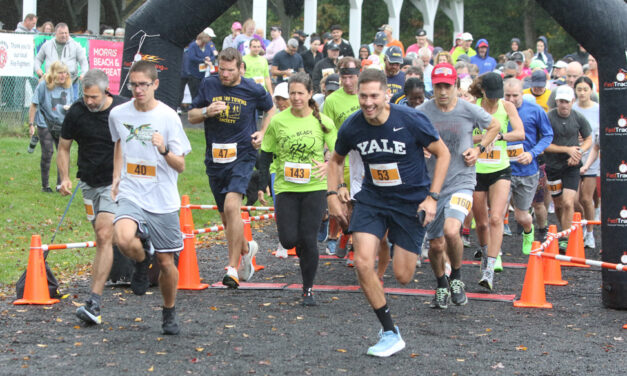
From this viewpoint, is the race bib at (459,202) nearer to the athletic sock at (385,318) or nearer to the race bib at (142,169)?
the athletic sock at (385,318)

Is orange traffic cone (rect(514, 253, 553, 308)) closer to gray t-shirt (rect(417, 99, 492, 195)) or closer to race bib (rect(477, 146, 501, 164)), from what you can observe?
gray t-shirt (rect(417, 99, 492, 195))

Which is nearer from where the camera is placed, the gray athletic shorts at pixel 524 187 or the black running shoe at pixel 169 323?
the black running shoe at pixel 169 323

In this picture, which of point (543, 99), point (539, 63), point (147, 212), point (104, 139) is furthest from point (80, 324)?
point (539, 63)

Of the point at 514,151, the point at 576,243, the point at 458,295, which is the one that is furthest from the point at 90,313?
the point at 576,243

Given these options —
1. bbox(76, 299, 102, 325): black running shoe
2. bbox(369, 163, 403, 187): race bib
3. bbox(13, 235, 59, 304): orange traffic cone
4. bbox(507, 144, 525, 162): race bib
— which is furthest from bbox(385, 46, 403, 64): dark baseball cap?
bbox(76, 299, 102, 325): black running shoe

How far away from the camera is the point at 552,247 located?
34.2 ft

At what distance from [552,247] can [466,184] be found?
188 centimetres

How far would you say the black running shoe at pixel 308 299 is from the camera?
8947mm

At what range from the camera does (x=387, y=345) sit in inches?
272

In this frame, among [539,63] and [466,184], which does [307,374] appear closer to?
[466,184]

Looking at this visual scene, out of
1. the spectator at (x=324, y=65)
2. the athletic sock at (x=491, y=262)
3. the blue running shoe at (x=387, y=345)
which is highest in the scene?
the spectator at (x=324, y=65)

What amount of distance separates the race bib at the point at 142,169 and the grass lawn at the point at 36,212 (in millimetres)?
3113

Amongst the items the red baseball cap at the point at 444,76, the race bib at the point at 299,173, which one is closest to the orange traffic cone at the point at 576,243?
the red baseball cap at the point at 444,76

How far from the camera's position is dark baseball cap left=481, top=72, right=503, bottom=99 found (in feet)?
34.1
